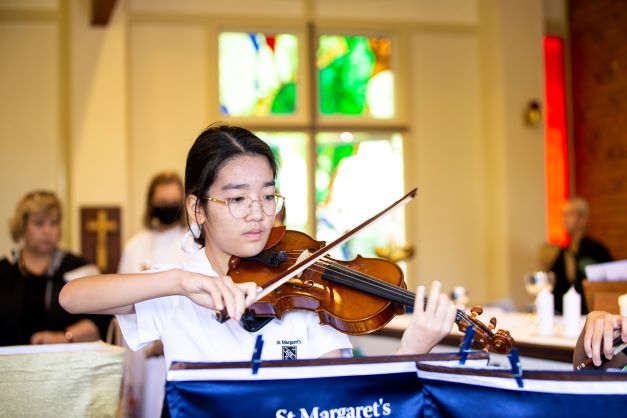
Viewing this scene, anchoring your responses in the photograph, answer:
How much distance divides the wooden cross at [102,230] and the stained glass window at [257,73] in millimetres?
1320

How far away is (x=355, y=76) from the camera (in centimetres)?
712

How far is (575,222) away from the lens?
6008mm

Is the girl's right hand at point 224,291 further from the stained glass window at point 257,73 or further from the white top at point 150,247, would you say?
the stained glass window at point 257,73

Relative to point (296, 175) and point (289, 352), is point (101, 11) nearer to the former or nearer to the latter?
point (296, 175)

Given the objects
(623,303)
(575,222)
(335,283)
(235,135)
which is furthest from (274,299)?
(575,222)

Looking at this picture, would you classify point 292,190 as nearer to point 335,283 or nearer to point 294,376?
point 335,283

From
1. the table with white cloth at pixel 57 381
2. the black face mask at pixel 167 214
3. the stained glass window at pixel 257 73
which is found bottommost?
the table with white cloth at pixel 57 381

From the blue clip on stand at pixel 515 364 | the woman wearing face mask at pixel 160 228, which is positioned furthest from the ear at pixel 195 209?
the woman wearing face mask at pixel 160 228

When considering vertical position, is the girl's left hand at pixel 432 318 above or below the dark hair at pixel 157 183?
below

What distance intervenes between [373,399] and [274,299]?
54 cm

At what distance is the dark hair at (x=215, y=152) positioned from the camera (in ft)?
6.48

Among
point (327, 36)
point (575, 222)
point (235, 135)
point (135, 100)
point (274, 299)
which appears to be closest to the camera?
point (274, 299)

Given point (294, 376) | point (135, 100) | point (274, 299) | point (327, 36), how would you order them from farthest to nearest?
point (327, 36) < point (135, 100) < point (274, 299) < point (294, 376)

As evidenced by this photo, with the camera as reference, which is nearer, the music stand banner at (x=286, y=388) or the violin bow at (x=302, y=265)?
the music stand banner at (x=286, y=388)
